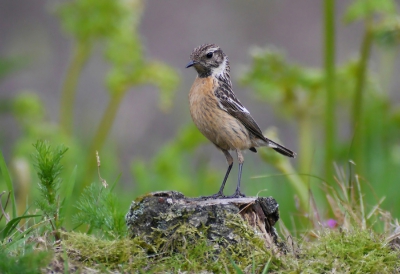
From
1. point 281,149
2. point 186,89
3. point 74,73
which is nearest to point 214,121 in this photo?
point 281,149

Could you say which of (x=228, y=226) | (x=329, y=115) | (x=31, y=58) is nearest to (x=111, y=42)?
(x=31, y=58)

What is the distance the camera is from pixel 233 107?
5.91 meters

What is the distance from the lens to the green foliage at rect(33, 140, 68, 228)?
4094 mm

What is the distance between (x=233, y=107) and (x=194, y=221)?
82.7 inches

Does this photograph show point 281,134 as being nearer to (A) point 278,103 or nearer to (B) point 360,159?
(A) point 278,103

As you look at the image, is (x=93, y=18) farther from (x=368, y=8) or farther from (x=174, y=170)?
(x=368, y=8)

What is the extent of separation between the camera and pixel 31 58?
8320mm

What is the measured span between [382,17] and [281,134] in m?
6.08

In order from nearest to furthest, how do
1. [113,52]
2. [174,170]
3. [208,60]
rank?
[208,60] < [113,52] < [174,170]

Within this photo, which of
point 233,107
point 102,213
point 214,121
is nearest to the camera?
point 102,213

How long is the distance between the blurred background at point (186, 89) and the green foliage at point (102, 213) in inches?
8.0

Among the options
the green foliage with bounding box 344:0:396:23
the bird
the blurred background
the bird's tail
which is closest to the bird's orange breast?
the bird

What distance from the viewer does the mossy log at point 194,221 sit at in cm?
397

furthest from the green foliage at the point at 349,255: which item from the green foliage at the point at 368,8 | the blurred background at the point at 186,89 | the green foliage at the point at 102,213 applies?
the green foliage at the point at 368,8
